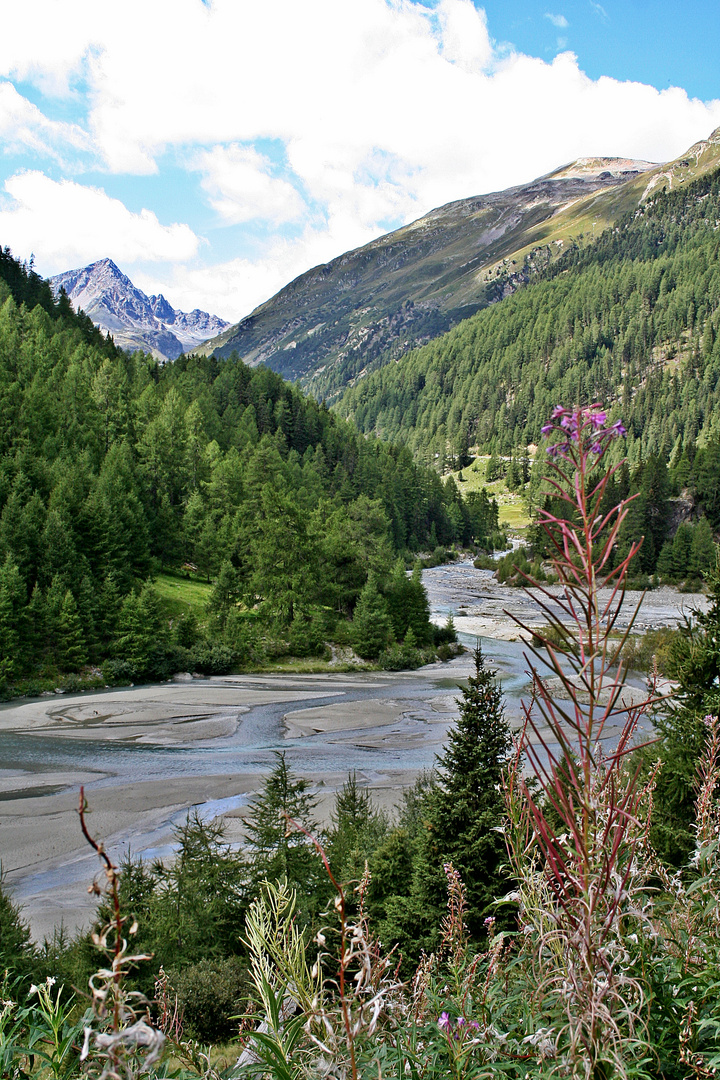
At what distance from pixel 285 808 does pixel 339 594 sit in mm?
42053

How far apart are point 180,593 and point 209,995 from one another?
146 feet

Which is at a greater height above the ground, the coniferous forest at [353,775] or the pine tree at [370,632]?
the coniferous forest at [353,775]

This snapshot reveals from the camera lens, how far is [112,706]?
114 ft

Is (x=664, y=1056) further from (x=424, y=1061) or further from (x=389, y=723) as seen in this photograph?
(x=389, y=723)

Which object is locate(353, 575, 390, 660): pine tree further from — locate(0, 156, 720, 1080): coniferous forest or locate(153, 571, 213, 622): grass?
locate(153, 571, 213, 622): grass

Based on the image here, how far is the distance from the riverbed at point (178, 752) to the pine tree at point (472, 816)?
24.1ft

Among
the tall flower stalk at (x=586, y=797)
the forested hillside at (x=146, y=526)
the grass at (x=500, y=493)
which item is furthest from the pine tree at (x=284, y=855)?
the grass at (x=500, y=493)

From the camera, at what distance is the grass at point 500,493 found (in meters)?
132

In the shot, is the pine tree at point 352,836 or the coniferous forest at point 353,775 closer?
the coniferous forest at point 353,775

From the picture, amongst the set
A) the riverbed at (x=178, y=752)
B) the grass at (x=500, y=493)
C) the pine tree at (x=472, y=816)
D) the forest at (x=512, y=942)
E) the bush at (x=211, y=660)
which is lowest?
the riverbed at (x=178, y=752)

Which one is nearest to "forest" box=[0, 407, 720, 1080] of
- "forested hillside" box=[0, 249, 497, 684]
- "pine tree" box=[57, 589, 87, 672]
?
"pine tree" box=[57, 589, 87, 672]

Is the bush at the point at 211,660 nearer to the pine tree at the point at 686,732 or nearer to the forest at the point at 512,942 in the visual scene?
the forest at the point at 512,942

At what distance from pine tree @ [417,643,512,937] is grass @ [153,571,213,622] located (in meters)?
39.7

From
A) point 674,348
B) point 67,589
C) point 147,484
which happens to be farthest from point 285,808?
point 674,348
